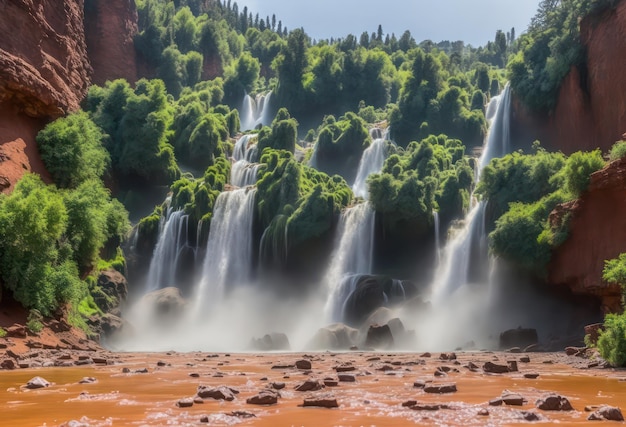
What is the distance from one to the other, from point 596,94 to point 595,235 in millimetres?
17027

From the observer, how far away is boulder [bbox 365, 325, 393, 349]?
3284cm

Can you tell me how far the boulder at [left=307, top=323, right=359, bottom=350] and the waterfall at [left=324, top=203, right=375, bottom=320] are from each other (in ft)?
24.5

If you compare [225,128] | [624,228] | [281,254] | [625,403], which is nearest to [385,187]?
[281,254]

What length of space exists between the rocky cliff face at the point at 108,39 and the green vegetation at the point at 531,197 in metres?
48.6

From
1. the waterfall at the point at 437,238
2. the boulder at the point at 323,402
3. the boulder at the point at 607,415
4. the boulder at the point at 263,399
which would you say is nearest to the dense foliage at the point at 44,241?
the boulder at the point at 263,399

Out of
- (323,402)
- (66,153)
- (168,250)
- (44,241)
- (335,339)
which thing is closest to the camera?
(323,402)

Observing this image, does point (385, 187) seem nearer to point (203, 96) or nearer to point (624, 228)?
point (624, 228)

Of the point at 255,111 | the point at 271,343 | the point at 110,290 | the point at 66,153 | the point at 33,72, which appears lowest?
the point at 271,343

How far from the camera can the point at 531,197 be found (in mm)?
40844

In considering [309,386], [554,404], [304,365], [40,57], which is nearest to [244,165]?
[40,57]

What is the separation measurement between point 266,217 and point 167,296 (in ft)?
A: 33.5

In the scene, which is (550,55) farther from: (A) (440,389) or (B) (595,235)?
(A) (440,389)

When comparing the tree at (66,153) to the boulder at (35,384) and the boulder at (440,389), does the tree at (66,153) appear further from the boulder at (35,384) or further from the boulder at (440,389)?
the boulder at (440,389)

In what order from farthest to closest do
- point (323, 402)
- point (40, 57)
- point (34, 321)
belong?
point (40, 57) → point (34, 321) → point (323, 402)
